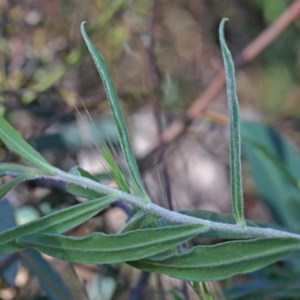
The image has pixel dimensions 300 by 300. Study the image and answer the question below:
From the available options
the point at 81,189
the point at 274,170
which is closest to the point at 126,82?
the point at 274,170

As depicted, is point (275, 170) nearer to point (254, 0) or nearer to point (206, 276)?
point (206, 276)

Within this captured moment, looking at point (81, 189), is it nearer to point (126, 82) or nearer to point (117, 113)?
point (117, 113)

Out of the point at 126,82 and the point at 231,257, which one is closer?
the point at 231,257

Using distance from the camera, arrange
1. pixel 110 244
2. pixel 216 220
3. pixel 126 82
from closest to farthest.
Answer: pixel 110 244
pixel 216 220
pixel 126 82

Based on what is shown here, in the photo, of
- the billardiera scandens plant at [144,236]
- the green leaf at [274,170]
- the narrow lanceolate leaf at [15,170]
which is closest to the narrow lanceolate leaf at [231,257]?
the billardiera scandens plant at [144,236]

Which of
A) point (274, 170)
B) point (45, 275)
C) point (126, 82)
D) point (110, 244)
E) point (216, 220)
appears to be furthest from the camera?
point (126, 82)

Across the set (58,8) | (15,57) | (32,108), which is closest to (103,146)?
(32,108)

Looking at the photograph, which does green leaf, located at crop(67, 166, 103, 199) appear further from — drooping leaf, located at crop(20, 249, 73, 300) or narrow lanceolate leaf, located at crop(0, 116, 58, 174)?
drooping leaf, located at crop(20, 249, 73, 300)
